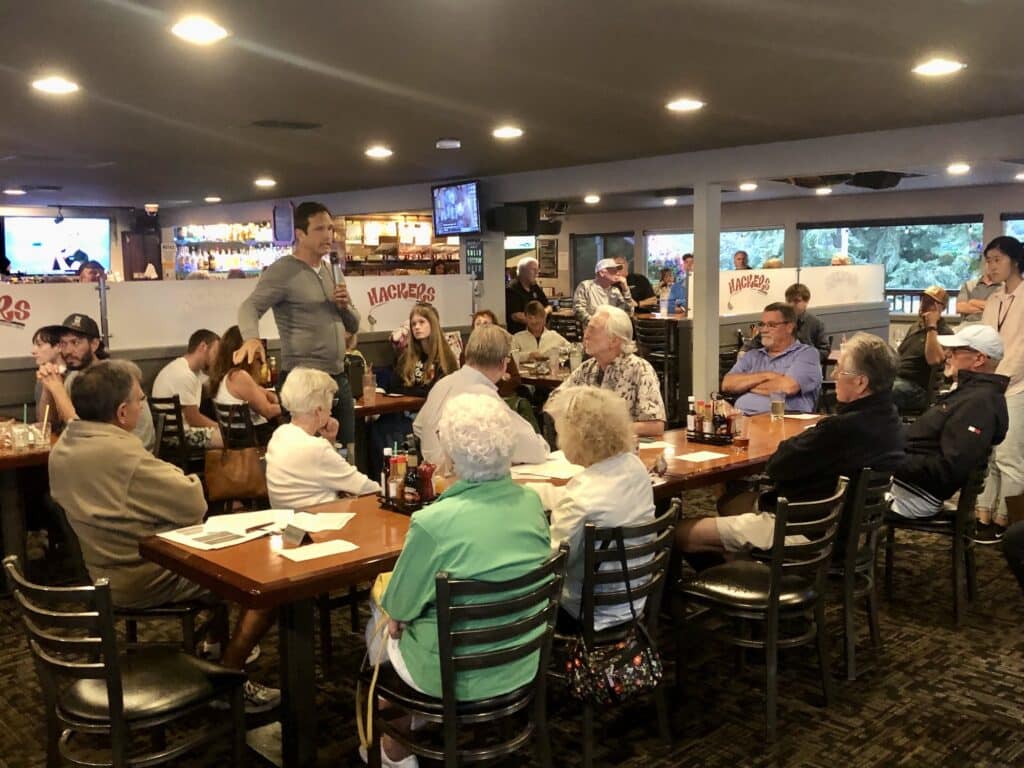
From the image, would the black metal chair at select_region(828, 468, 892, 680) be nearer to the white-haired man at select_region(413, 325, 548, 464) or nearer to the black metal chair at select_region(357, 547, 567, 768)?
the white-haired man at select_region(413, 325, 548, 464)

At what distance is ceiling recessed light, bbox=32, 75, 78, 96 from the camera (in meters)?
4.79

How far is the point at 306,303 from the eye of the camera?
179 inches

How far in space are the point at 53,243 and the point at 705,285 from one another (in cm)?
1014

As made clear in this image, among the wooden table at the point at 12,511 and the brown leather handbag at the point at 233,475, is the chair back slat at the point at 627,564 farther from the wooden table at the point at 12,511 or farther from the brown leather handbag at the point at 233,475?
the wooden table at the point at 12,511

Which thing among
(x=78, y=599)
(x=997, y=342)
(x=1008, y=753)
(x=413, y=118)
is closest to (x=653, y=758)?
(x=1008, y=753)

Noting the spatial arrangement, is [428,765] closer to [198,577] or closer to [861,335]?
[198,577]

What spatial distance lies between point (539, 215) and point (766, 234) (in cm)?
617

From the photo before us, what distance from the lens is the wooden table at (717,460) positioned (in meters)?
3.61

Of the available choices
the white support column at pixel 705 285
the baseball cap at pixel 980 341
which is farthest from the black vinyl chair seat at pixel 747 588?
the white support column at pixel 705 285

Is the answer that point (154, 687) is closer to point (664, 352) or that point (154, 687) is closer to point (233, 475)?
point (233, 475)

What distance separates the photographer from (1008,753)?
305 cm

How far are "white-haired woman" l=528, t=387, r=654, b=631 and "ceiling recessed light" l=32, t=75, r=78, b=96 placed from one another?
11.6 ft

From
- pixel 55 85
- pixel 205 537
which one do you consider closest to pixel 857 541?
pixel 205 537

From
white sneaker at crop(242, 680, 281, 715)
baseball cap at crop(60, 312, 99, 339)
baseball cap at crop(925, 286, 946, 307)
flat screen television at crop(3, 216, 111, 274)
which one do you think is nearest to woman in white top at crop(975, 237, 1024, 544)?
baseball cap at crop(925, 286, 946, 307)
